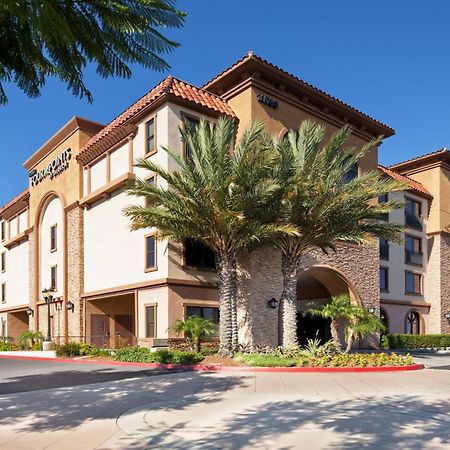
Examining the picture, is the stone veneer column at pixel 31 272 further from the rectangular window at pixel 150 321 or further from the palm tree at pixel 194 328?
the palm tree at pixel 194 328

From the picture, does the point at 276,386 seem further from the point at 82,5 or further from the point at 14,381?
the point at 82,5

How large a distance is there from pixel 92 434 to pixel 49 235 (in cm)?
2873

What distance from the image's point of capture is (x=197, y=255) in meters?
24.0

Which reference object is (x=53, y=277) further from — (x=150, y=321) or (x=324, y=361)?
(x=324, y=361)

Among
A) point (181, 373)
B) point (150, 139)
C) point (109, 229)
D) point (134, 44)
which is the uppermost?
point (150, 139)

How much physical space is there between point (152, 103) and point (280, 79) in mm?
7021

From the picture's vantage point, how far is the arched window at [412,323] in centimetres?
3800

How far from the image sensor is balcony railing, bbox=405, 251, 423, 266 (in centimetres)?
3812

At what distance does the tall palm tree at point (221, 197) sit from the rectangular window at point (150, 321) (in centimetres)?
431

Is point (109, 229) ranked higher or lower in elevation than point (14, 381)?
higher

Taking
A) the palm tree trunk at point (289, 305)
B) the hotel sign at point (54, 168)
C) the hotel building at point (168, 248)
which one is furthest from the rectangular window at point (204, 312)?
the hotel sign at point (54, 168)

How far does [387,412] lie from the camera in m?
10.0

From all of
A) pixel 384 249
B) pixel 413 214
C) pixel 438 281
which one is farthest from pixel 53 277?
pixel 438 281

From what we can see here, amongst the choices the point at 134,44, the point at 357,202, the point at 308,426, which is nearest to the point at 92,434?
the point at 308,426
